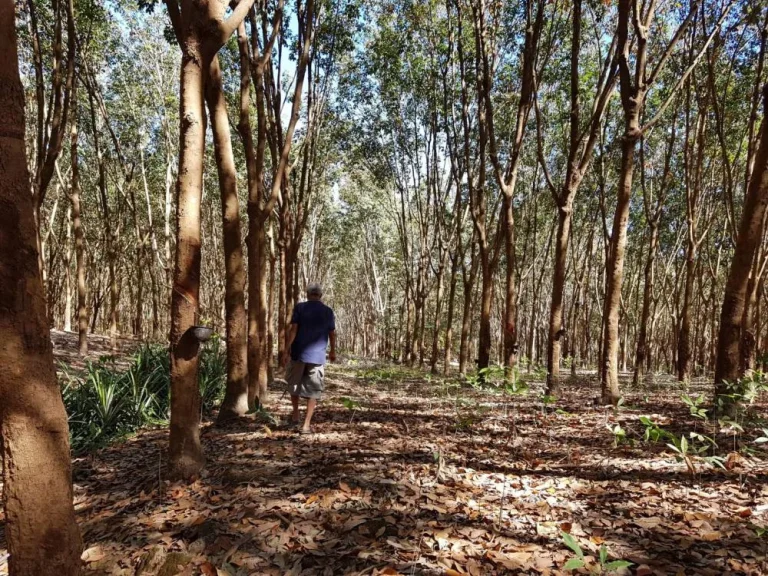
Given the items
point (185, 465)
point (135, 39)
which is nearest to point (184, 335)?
point (185, 465)

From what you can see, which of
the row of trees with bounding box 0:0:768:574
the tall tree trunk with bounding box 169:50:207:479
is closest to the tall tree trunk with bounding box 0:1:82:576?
the row of trees with bounding box 0:0:768:574

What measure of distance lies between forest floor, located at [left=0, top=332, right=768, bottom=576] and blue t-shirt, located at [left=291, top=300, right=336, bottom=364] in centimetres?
94

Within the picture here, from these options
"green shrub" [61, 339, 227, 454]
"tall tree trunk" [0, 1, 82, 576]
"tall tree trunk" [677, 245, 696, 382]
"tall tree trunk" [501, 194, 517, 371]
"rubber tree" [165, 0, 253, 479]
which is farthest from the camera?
"tall tree trunk" [677, 245, 696, 382]

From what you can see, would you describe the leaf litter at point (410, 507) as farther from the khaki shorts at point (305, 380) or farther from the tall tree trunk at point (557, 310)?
the tall tree trunk at point (557, 310)

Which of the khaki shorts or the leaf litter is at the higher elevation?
the khaki shorts

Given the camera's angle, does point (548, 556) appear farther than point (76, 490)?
No

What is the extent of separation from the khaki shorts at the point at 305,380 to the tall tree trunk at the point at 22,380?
12.0ft

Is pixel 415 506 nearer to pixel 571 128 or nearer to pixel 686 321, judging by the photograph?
pixel 571 128

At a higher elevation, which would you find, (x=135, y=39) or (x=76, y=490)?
(x=135, y=39)

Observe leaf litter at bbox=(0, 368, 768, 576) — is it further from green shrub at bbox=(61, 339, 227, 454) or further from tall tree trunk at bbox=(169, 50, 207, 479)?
tall tree trunk at bbox=(169, 50, 207, 479)

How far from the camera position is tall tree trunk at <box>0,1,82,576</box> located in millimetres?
1857

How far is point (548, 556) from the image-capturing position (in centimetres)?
287

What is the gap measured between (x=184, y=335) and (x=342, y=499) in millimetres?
1766

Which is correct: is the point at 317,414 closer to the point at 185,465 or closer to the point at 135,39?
the point at 185,465
